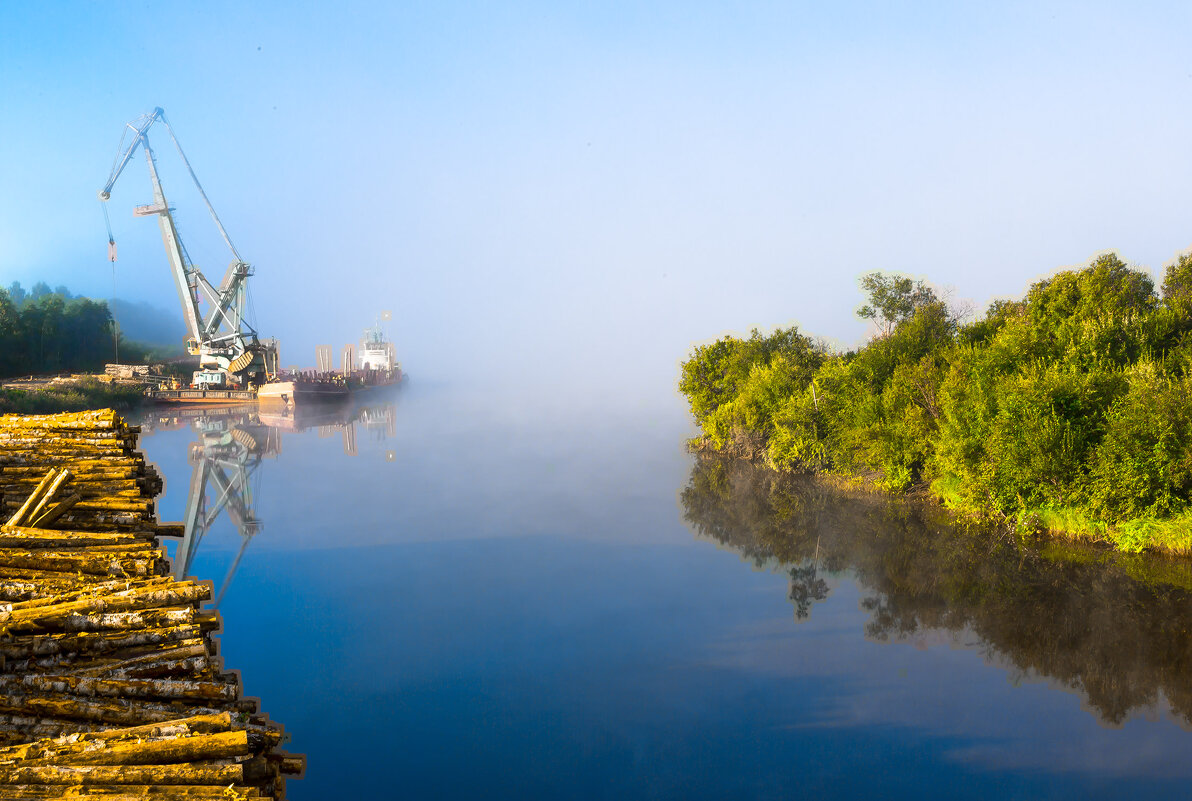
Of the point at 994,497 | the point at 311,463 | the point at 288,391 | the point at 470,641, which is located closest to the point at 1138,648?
the point at 994,497

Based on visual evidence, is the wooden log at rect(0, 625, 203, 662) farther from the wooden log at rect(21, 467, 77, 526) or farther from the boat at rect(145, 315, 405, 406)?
the boat at rect(145, 315, 405, 406)

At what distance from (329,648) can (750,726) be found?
8290 mm

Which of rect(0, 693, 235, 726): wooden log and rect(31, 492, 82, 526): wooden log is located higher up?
rect(31, 492, 82, 526): wooden log

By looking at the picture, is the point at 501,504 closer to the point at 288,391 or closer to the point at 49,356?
the point at 288,391

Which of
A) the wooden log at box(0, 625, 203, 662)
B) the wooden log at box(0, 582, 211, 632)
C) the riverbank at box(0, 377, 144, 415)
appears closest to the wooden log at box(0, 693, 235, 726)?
the wooden log at box(0, 625, 203, 662)

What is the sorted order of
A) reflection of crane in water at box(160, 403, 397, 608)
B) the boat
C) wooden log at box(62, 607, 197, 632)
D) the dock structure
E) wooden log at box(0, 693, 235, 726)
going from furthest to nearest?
1. the boat
2. reflection of crane in water at box(160, 403, 397, 608)
3. wooden log at box(62, 607, 197, 632)
4. wooden log at box(0, 693, 235, 726)
5. the dock structure

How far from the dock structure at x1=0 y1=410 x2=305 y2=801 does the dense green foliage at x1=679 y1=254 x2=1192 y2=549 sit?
20173 millimetres

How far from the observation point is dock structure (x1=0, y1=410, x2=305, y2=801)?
3344 millimetres

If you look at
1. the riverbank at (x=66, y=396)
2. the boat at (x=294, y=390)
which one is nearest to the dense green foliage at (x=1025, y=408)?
the riverbank at (x=66, y=396)

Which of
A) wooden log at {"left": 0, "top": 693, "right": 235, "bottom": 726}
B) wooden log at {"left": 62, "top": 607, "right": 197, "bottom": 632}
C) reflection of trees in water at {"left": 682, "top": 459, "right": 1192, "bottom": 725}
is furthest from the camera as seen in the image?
reflection of trees in water at {"left": 682, "top": 459, "right": 1192, "bottom": 725}

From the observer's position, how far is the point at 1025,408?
19.7 metres

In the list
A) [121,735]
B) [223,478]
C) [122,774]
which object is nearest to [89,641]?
[121,735]

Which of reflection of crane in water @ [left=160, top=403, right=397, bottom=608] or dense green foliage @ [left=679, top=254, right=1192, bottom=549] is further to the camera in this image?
reflection of crane in water @ [left=160, top=403, right=397, bottom=608]

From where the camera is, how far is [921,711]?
1201 centimetres
